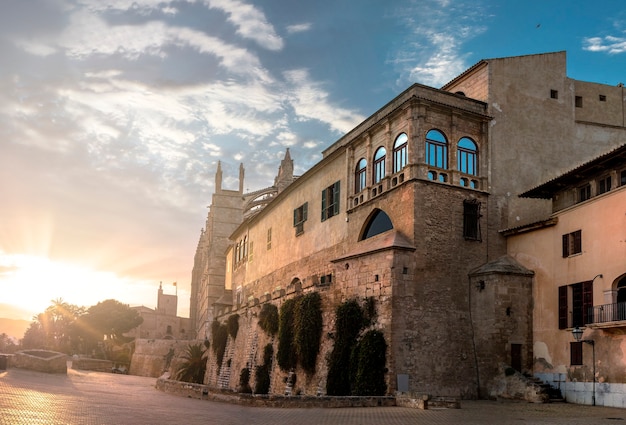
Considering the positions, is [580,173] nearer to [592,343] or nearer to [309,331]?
[592,343]

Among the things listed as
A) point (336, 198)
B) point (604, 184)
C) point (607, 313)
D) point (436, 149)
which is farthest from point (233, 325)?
point (604, 184)

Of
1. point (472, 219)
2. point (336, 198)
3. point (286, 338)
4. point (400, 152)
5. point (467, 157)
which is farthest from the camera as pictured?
point (336, 198)

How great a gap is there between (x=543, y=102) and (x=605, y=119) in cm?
380

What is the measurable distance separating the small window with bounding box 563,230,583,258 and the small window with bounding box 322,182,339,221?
13004mm

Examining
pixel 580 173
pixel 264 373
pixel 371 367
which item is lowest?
pixel 264 373

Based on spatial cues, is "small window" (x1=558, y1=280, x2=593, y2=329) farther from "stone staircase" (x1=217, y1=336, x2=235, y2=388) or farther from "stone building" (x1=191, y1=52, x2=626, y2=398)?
"stone staircase" (x1=217, y1=336, x2=235, y2=388)

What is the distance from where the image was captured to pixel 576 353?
25188 mm

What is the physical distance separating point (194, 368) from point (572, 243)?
1312 inches

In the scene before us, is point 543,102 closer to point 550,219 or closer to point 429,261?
point 550,219

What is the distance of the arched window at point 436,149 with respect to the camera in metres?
29.3

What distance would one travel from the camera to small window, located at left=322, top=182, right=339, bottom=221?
3647cm

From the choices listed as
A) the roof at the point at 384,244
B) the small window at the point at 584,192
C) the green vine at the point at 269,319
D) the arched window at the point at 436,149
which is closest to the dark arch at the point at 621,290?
the small window at the point at 584,192

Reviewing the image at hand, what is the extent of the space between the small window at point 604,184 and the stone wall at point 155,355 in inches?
2007

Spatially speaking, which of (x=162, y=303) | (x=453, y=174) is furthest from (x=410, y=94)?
(x=162, y=303)
